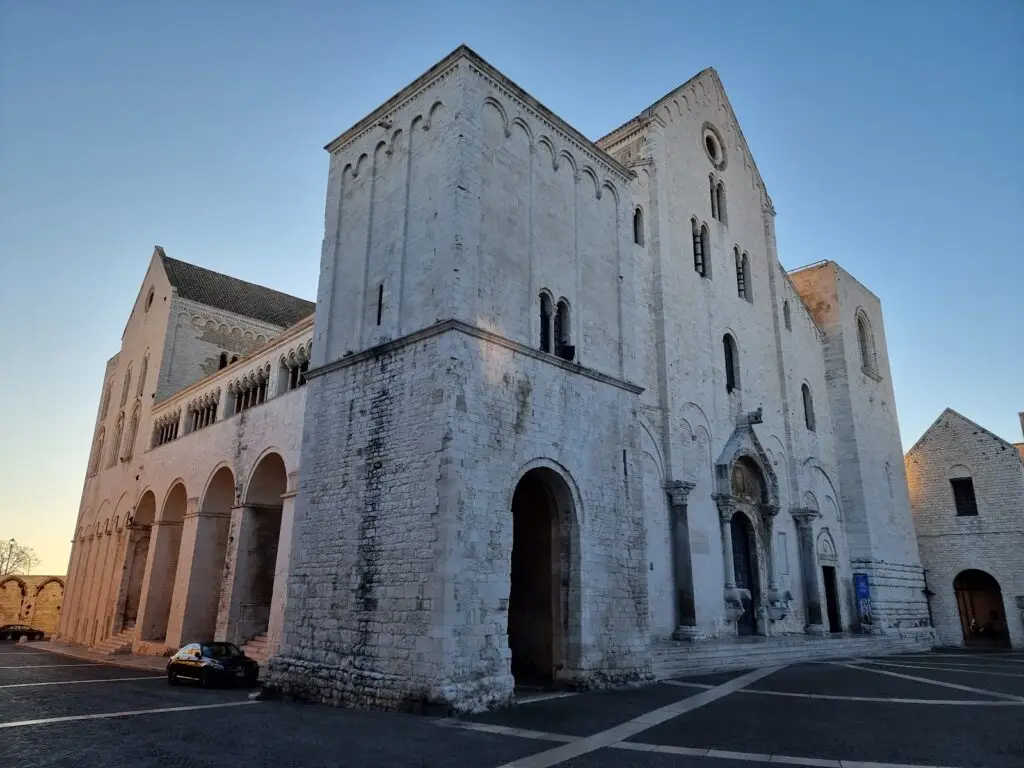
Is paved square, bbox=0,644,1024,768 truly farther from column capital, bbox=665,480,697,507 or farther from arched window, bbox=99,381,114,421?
arched window, bbox=99,381,114,421

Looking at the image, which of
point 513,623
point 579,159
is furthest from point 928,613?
point 579,159

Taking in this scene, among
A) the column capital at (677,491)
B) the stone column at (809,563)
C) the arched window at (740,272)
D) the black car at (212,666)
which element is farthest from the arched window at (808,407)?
the black car at (212,666)

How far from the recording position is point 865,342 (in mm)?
29984

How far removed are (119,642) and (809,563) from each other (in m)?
23.5

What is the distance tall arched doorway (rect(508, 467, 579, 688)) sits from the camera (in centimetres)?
1294

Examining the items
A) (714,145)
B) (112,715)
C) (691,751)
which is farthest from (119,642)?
(714,145)

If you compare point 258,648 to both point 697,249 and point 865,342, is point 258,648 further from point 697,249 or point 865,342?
point 865,342

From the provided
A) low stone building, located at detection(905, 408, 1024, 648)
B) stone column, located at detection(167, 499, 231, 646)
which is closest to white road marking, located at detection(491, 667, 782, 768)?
stone column, located at detection(167, 499, 231, 646)

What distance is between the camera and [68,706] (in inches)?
452

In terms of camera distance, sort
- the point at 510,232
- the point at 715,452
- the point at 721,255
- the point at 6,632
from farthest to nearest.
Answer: the point at 6,632
the point at 721,255
the point at 715,452
the point at 510,232

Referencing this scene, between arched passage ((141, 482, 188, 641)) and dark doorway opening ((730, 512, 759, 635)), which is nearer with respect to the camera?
dark doorway opening ((730, 512, 759, 635))

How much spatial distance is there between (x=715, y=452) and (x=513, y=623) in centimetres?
813

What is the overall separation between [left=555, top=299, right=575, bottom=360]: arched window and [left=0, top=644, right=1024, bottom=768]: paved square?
6480 mm

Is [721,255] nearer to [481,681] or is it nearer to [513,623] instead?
[513,623]
